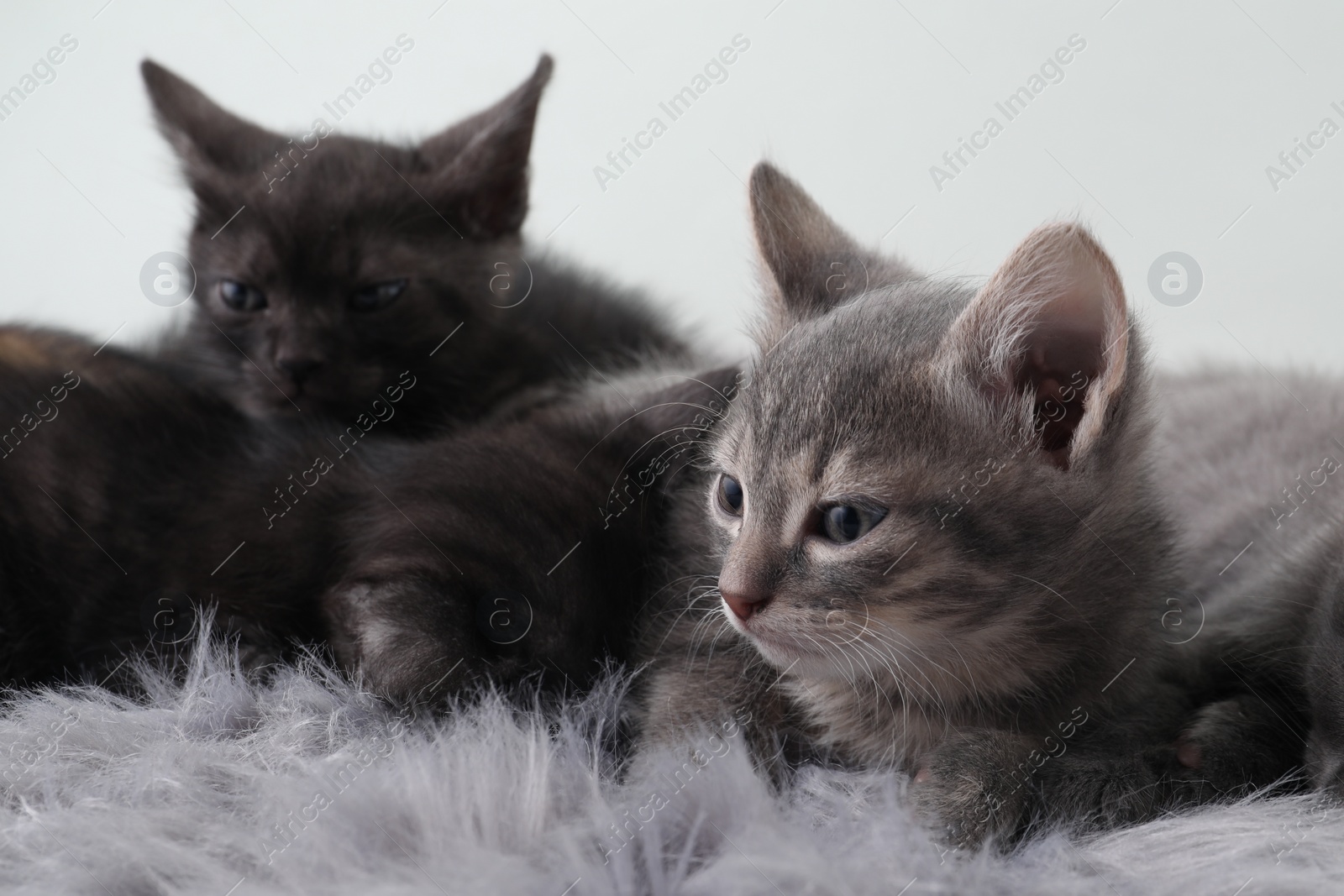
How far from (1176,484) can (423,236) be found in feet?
3.38

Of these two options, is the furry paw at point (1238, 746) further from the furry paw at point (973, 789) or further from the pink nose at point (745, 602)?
the pink nose at point (745, 602)

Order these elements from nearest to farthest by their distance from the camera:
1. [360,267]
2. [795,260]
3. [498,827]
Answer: [498,827] → [795,260] → [360,267]

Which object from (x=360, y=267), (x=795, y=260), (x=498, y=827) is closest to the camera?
(x=498, y=827)

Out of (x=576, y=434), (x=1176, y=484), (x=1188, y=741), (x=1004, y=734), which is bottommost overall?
(x=576, y=434)

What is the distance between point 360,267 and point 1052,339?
880 millimetres

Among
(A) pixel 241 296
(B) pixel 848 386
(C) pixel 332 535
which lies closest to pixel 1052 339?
(B) pixel 848 386

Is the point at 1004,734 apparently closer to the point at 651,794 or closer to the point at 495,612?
the point at 651,794

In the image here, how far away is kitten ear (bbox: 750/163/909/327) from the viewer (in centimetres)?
117

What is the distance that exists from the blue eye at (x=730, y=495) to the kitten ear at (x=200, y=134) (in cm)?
85

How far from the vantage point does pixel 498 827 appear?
2.81 feet

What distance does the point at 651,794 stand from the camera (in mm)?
901

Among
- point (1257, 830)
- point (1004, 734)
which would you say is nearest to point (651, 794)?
point (1004, 734)

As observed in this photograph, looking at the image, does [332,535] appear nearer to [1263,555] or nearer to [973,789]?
[973,789]

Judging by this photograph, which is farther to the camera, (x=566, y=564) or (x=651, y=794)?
(x=566, y=564)
